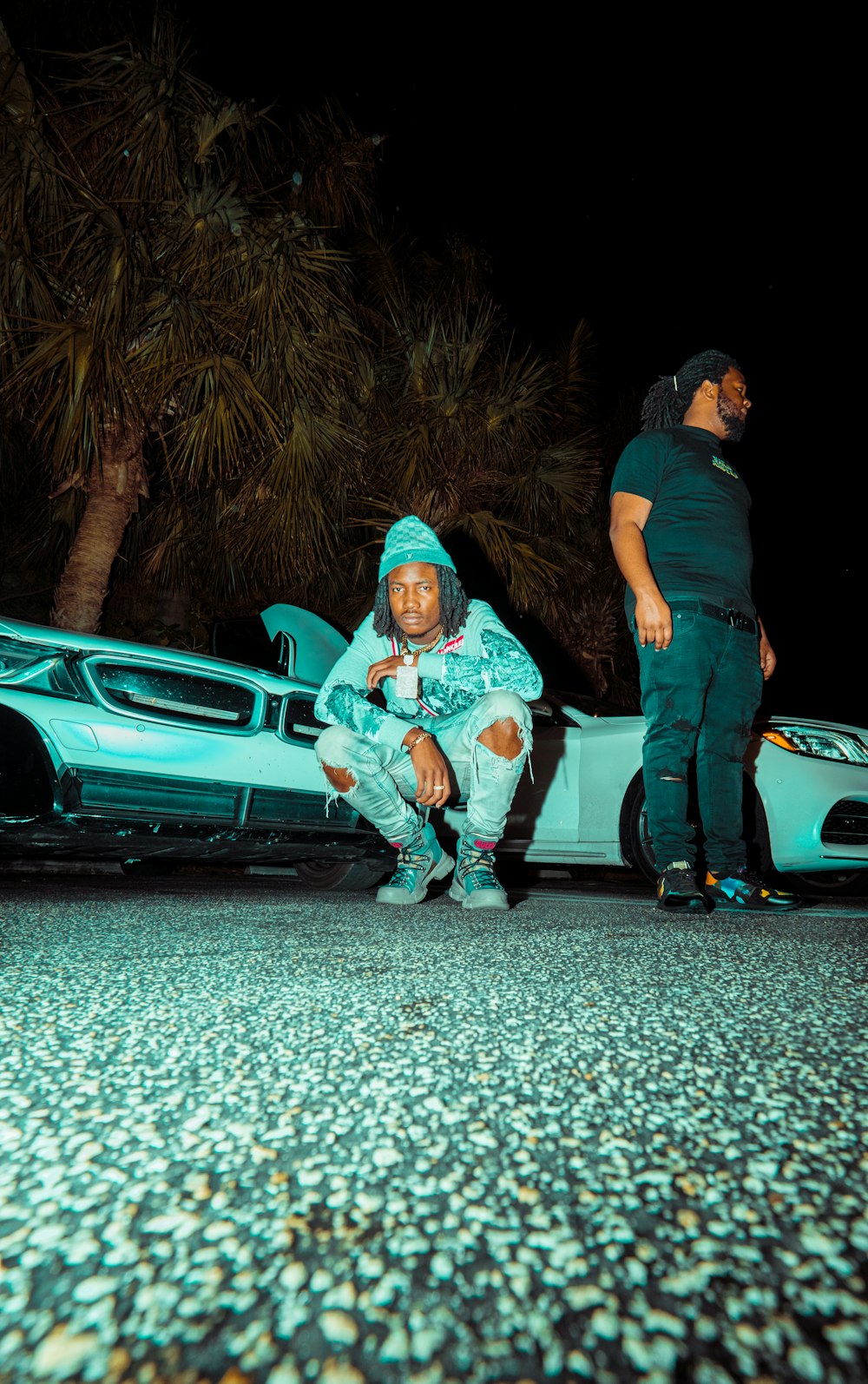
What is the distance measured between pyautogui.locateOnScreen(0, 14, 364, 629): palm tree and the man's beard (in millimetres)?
3732

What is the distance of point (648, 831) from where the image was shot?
3041mm

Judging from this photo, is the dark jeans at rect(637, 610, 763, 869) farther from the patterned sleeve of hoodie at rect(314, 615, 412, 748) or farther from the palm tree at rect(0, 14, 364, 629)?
the palm tree at rect(0, 14, 364, 629)

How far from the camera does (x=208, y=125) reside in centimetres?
495

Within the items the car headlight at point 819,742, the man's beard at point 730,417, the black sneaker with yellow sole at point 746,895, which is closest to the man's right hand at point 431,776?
the black sneaker with yellow sole at point 746,895

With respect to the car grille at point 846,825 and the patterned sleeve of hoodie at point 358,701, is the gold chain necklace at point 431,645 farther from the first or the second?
the car grille at point 846,825

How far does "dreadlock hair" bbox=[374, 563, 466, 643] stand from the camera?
Result: 263cm

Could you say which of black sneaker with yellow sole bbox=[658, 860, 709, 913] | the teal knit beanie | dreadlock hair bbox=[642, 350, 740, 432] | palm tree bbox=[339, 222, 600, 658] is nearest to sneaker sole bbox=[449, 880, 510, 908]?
black sneaker with yellow sole bbox=[658, 860, 709, 913]

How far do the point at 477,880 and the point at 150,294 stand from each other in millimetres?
4654

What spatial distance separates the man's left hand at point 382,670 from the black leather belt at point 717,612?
0.93 metres

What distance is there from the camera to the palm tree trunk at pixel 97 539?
5.47 metres

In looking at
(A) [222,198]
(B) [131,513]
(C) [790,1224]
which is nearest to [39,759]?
(C) [790,1224]

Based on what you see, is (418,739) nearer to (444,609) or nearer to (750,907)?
(444,609)

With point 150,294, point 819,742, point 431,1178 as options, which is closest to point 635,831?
point 819,742

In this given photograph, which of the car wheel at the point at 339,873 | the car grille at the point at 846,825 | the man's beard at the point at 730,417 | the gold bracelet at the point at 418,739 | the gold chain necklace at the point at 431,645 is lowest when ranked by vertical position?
the car wheel at the point at 339,873
